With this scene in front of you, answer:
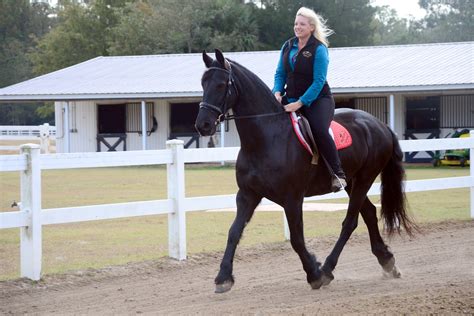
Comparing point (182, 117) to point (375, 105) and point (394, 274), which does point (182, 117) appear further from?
point (394, 274)

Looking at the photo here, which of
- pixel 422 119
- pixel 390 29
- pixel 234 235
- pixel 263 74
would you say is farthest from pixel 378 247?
pixel 390 29

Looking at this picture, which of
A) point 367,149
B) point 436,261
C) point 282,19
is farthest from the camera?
point 282,19

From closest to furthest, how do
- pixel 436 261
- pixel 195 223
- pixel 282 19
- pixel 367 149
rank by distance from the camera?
pixel 367 149, pixel 436 261, pixel 195 223, pixel 282 19

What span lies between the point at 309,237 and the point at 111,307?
4.88 metres

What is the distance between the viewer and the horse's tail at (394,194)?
984 cm

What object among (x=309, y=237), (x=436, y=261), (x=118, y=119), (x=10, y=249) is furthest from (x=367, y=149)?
(x=118, y=119)

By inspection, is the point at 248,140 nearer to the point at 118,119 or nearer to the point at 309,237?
the point at 309,237

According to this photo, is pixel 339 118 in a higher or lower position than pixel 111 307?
higher

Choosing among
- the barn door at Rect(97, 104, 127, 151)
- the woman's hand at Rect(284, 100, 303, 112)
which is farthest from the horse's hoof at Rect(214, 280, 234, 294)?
→ the barn door at Rect(97, 104, 127, 151)

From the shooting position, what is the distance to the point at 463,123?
3372 cm

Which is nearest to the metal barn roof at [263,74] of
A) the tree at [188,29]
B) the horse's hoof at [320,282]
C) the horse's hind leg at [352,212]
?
the tree at [188,29]

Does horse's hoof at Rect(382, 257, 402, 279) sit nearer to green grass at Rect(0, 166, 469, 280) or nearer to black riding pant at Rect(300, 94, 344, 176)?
black riding pant at Rect(300, 94, 344, 176)

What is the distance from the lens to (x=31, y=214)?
8.80m

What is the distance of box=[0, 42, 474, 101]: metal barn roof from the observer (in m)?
31.4
